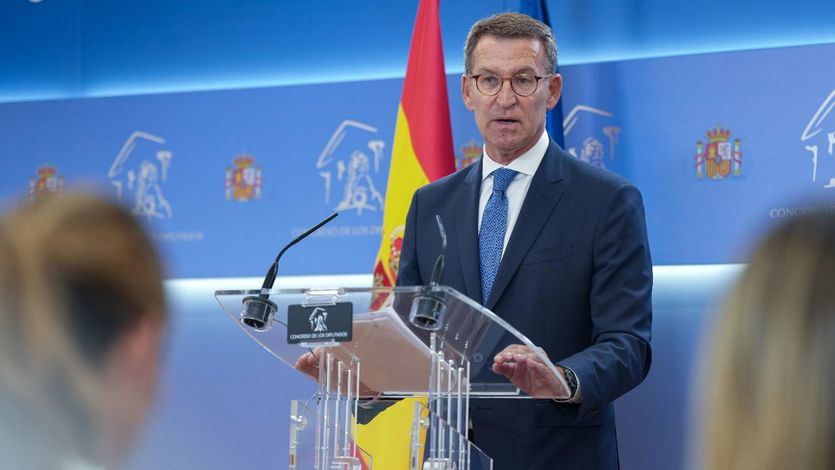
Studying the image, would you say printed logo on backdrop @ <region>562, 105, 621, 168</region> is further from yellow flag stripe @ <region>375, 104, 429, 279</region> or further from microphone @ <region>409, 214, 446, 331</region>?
microphone @ <region>409, 214, 446, 331</region>

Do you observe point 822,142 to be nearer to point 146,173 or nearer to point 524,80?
point 524,80

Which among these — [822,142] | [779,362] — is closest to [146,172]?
[822,142]

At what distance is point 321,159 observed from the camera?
16.9 ft

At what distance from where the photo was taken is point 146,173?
549 cm

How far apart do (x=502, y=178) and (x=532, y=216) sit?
0.19 meters

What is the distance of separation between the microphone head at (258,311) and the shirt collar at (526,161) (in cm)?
123

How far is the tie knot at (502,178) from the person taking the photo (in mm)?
3392

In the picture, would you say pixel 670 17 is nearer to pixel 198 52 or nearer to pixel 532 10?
pixel 532 10

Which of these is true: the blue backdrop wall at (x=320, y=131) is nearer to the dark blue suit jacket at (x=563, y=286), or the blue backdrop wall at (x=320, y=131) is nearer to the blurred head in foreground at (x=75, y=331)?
the dark blue suit jacket at (x=563, y=286)

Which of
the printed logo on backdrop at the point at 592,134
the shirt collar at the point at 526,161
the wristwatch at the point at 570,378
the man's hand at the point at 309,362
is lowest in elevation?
the wristwatch at the point at 570,378

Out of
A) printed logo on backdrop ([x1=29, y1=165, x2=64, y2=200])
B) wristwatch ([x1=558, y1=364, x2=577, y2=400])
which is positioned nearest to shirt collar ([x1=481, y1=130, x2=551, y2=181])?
wristwatch ([x1=558, y1=364, x2=577, y2=400])

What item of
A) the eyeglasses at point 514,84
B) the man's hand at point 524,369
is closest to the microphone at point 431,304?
the man's hand at point 524,369

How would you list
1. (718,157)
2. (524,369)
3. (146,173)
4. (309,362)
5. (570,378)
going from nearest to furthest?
(524,369) < (309,362) < (570,378) < (718,157) < (146,173)

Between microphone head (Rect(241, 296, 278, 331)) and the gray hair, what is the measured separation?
1.43 metres
